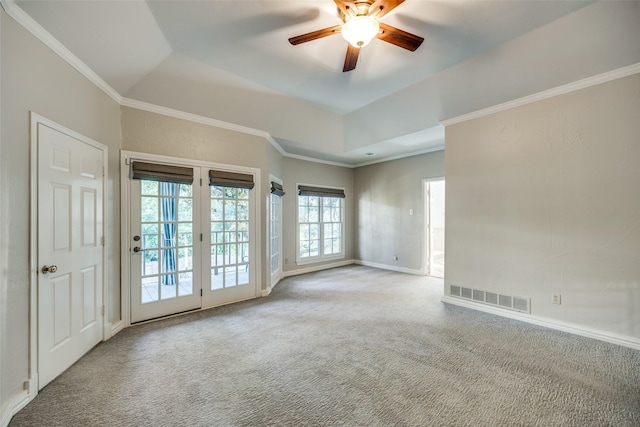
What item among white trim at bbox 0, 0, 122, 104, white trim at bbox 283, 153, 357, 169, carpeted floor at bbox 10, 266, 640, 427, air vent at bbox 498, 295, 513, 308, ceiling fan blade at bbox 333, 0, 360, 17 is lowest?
carpeted floor at bbox 10, 266, 640, 427

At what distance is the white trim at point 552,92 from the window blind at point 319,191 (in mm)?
2938

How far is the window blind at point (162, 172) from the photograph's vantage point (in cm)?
312

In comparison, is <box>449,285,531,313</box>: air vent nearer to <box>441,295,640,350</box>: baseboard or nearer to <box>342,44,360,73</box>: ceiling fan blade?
<box>441,295,640,350</box>: baseboard

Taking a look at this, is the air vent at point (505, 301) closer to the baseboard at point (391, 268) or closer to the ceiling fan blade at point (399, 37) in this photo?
the baseboard at point (391, 268)

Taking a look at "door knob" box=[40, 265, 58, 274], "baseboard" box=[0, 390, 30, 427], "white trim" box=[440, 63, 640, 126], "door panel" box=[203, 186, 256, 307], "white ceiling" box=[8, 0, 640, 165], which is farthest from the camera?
"door panel" box=[203, 186, 256, 307]

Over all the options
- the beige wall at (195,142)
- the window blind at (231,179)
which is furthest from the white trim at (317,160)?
the window blind at (231,179)

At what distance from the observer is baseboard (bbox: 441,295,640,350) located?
8.61ft

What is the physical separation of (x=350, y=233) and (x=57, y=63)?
5.84 meters

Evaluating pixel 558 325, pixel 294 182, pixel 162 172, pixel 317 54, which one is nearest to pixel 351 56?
pixel 317 54

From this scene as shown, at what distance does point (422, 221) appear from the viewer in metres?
5.62

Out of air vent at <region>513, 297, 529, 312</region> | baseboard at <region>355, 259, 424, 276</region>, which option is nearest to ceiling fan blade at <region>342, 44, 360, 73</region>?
air vent at <region>513, 297, 529, 312</region>

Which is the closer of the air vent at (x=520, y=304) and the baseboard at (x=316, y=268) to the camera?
the air vent at (x=520, y=304)

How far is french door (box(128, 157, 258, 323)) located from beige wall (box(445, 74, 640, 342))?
10.3 ft

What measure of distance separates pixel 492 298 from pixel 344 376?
96.5 inches
